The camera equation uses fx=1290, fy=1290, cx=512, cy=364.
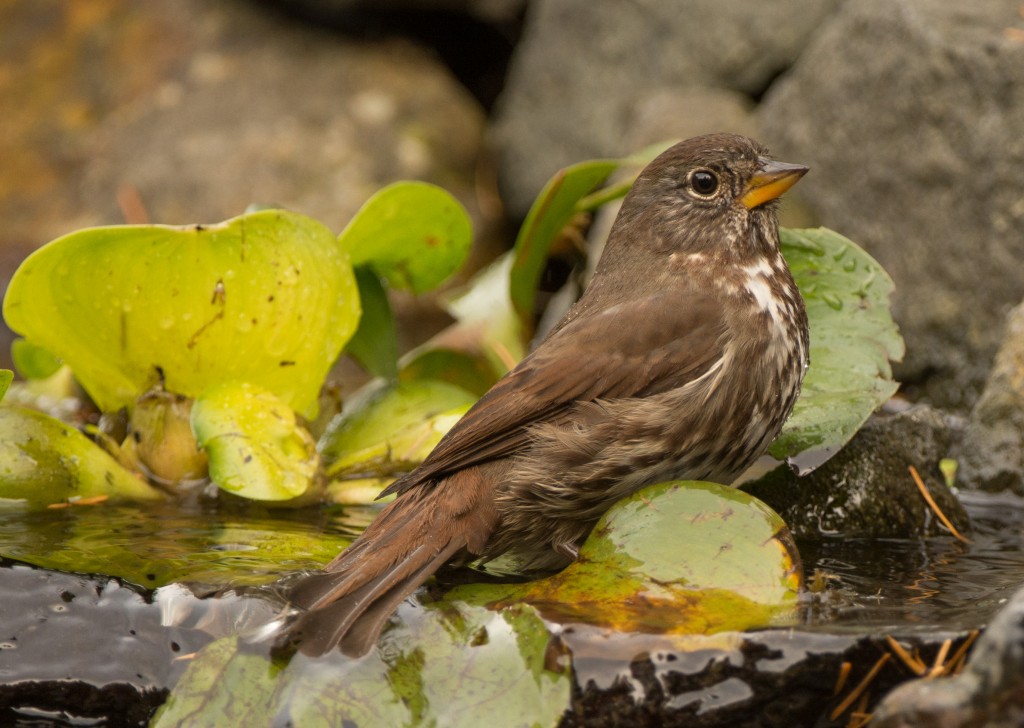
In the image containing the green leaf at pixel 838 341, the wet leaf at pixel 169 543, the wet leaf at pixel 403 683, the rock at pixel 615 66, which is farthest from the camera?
the rock at pixel 615 66

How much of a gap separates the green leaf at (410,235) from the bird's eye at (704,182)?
0.98 metres

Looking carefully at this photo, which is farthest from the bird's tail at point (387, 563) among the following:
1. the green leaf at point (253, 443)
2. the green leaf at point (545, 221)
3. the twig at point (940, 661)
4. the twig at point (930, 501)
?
the green leaf at point (545, 221)

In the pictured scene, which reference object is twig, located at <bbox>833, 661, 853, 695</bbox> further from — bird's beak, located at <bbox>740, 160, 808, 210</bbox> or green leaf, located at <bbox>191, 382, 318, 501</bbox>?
green leaf, located at <bbox>191, 382, 318, 501</bbox>

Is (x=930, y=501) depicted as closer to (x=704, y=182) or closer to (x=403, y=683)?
(x=704, y=182)

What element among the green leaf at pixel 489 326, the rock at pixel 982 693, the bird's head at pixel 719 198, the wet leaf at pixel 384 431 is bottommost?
the wet leaf at pixel 384 431

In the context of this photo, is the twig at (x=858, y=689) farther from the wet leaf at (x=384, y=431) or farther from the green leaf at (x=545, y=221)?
the green leaf at (x=545, y=221)

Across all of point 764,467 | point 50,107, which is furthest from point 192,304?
point 50,107

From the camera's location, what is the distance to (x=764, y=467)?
3564 millimetres

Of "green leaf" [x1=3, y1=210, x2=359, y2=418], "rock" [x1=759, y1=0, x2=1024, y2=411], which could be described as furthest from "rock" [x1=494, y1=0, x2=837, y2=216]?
"green leaf" [x1=3, y1=210, x2=359, y2=418]

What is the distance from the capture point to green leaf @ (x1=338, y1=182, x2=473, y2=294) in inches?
164

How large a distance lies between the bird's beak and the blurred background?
5.93 ft

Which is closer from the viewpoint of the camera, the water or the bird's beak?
the water

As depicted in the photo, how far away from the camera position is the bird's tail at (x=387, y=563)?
2605mm

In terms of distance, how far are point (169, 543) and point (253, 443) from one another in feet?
1.44
